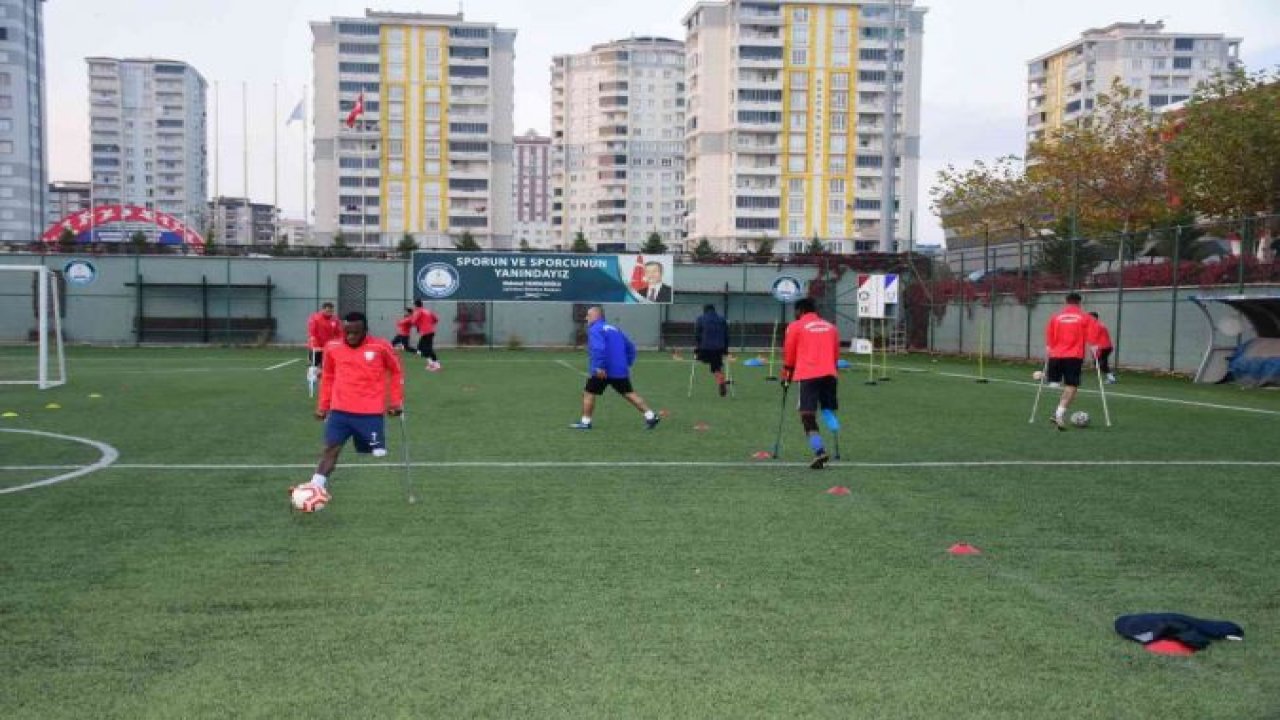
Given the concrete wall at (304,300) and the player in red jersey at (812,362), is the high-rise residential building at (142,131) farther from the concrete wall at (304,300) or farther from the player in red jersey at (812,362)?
the player in red jersey at (812,362)

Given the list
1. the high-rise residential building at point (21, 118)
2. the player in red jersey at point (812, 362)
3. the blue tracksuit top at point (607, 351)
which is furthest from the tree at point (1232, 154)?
the high-rise residential building at point (21, 118)

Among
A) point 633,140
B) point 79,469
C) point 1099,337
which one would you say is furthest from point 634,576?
point 633,140

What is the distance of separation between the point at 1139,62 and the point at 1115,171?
98208mm

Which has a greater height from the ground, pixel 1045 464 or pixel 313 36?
pixel 313 36

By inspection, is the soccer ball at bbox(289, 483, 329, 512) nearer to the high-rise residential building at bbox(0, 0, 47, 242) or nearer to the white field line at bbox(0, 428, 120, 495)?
the white field line at bbox(0, 428, 120, 495)

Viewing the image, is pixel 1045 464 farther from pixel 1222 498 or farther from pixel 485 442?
pixel 485 442

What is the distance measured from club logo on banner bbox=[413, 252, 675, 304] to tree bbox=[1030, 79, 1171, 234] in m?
14.1

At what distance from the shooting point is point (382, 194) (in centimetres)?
11081

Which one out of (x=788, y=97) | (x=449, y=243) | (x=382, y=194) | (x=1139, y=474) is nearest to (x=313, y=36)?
(x=382, y=194)

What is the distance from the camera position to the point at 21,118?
98.1 meters

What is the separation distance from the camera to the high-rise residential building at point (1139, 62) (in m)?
124

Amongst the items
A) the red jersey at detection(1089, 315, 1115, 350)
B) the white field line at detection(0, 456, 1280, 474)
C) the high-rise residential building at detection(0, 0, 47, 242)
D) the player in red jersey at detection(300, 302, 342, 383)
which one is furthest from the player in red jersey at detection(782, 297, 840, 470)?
the high-rise residential building at detection(0, 0, 47, 242)

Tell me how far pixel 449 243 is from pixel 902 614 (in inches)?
4289

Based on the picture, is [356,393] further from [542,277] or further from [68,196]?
[68,196]
